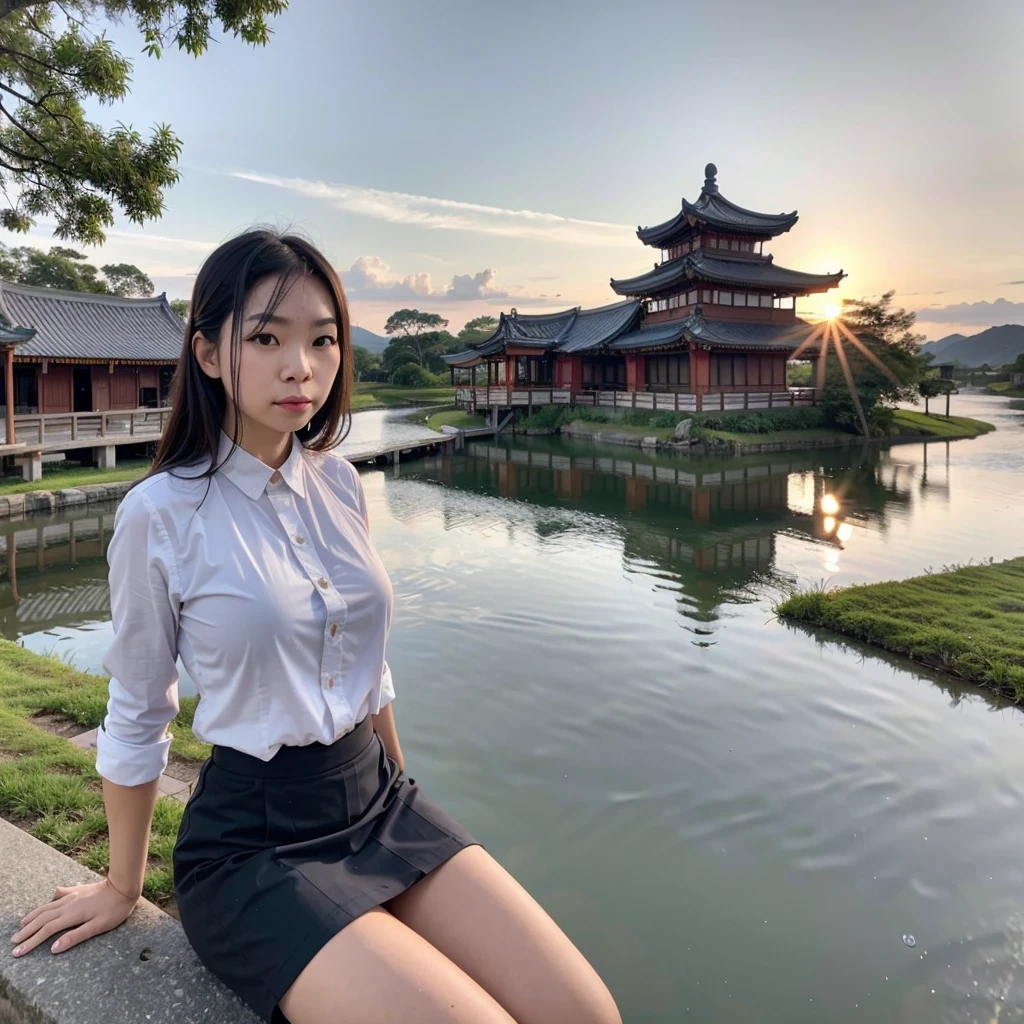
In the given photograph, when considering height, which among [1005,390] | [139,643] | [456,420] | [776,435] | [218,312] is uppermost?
[1005,390]

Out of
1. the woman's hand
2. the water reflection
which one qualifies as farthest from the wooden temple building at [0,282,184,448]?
the woman's hand

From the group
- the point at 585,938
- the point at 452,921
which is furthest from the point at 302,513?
the point at 585,938

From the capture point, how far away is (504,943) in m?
1.44

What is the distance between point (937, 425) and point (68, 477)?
83.4ft

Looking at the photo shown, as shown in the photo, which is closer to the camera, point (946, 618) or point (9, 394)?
point (946, 618)

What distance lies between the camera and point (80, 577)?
840 cm

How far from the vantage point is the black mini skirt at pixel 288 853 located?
4.39 ft

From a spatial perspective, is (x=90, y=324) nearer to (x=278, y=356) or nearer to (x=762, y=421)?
(x=762, y=421)

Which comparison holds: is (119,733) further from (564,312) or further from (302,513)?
(564,312)

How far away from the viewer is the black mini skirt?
1.34 metres

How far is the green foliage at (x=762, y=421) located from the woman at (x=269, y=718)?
20319 mm

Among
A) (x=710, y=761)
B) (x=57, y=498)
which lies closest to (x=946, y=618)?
(x=710, y=761)

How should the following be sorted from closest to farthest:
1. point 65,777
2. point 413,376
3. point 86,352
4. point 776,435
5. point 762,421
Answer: point 65,777 → point 86,352 → point 776,435 → point 762,421 → point 413,376

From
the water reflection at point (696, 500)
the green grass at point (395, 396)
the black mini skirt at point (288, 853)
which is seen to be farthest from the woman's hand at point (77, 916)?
the green grass at point (395, 396)
